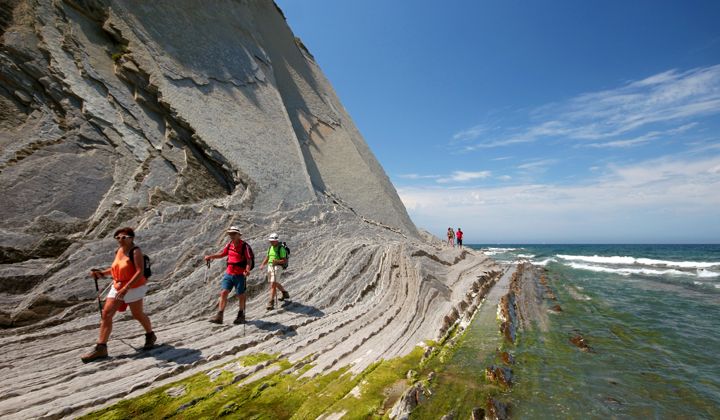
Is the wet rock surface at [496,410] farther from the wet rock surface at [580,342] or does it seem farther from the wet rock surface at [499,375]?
the wet rock surface at [580,342]

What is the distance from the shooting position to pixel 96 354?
558 centimetres

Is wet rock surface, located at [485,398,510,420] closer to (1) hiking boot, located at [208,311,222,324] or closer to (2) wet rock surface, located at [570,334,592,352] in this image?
(2) wet rock surface, located at [570,334,592,352]

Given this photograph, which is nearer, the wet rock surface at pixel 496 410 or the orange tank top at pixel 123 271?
the wet rock surface at pixel 496 410

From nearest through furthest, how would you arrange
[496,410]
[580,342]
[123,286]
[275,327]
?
[496,410] → [123,286] → [275,327] → [580,342]

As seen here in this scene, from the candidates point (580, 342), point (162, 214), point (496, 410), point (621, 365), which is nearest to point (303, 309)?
point (162, 214)

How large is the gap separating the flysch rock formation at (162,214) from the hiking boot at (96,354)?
0.61 ft

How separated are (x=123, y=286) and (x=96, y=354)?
1.13 m

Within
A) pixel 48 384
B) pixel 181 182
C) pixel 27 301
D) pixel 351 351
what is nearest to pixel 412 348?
pixel 351 351

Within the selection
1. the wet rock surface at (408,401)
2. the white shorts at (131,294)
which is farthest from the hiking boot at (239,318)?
the wet rock surface at (408,401)

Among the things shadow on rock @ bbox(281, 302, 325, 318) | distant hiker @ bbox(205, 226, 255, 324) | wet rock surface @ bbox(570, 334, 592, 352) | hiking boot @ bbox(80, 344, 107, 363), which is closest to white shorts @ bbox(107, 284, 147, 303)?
hiking boot @ bbox(80, 344, 107, 363)

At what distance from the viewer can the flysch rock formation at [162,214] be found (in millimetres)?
6297

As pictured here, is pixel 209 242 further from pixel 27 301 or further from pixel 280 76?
pixel 280 76

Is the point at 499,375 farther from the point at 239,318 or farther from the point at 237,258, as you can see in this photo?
the point at 237,258

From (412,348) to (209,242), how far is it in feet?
21.1
